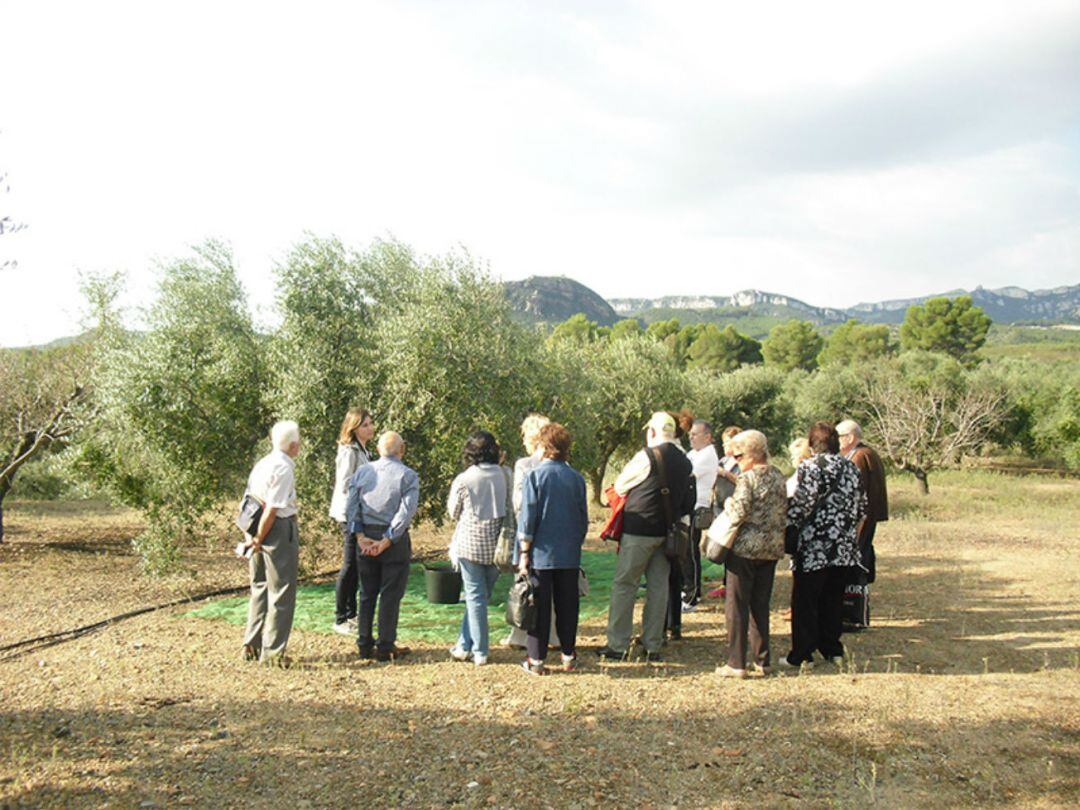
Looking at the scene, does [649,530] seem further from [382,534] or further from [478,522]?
[382,534]

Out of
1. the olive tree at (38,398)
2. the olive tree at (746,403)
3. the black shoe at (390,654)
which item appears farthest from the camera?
the olive tree at (746,403)

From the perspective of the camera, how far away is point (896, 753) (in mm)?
4941

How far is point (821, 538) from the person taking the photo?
6828 mm

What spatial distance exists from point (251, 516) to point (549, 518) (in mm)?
2735

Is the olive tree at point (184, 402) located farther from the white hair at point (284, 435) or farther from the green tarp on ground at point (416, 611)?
the white hair at point (284, 435)

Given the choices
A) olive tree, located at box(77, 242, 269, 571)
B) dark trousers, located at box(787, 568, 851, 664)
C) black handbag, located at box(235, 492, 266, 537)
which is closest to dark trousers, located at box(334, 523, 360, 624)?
black handbag, located at box(235, 492, 266, 537)

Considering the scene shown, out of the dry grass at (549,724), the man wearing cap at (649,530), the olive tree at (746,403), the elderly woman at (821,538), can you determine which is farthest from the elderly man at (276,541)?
the olive tree at (746,403)

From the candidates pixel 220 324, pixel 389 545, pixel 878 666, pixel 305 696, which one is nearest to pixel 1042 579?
pixel 878 666

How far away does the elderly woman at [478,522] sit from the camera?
22.3ft

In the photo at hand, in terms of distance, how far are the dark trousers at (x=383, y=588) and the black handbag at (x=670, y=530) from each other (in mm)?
2406

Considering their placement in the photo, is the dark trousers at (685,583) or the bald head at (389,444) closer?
the bald head at (389,444)

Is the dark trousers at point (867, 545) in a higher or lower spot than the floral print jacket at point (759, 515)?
lower

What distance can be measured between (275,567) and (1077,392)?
42.5m

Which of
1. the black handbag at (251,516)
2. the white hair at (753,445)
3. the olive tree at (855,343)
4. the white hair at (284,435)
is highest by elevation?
the olive tree at (855,343)
